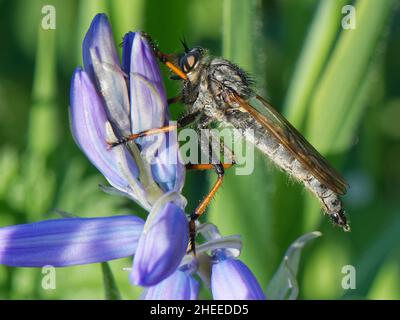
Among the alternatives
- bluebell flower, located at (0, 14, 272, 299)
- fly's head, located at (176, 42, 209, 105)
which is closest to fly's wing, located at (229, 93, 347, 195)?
fly's head, located at (176, 42, 209, 105)

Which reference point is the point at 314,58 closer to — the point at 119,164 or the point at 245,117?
the point at 245,117

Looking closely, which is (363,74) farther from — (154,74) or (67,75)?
(67,75)

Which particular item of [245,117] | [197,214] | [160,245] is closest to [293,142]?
[245,117]

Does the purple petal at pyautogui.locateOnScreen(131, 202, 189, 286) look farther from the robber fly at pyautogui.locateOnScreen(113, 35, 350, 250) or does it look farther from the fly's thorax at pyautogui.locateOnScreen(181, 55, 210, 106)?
the fly's thorax at pyautogui.locateOnScreen(181, 55, 210, 106)

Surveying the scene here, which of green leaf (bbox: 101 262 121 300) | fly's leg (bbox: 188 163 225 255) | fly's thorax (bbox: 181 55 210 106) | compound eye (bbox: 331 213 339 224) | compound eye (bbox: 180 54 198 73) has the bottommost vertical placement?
green leaf (bbox: 101 262 121 300)

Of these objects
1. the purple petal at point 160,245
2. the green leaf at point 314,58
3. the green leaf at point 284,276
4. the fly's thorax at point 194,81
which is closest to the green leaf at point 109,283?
the purple petal at point 160,245

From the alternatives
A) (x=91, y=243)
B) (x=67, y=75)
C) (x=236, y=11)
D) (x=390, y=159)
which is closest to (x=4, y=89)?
(x=67, y=75)
